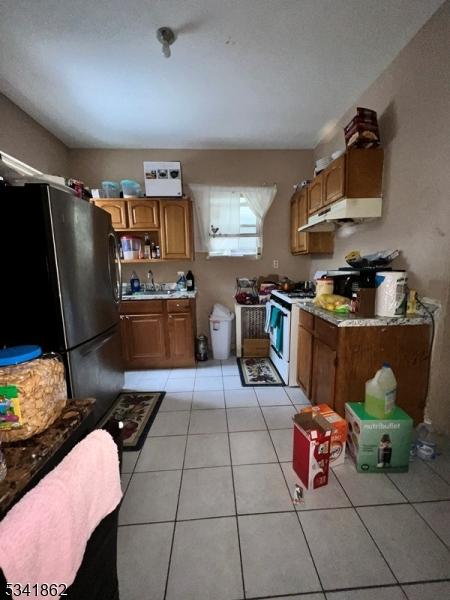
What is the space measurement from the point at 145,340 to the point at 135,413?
925mm

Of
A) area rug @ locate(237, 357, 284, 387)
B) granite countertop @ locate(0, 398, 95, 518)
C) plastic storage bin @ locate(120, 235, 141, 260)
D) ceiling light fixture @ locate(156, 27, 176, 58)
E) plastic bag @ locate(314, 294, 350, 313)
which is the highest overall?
ceiling light fixture @ locate(156, 27, 176, 58)

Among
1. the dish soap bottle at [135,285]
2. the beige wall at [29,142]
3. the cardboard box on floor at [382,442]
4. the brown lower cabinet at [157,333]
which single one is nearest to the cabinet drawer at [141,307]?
the brown lower cabinet at [157,333]

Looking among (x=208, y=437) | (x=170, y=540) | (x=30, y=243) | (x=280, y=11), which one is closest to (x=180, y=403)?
(x=208, y=437)

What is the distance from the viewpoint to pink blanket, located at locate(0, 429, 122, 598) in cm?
37

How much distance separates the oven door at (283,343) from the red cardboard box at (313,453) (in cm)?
104

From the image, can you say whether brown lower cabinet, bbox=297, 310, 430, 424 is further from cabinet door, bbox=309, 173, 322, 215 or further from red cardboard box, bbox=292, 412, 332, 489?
cabinet door, bbox=309, 173, 322, 215

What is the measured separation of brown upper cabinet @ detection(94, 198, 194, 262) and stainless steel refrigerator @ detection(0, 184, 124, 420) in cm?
125

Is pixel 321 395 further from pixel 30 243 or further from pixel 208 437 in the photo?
pixel 30 243

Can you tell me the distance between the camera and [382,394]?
1.41 m

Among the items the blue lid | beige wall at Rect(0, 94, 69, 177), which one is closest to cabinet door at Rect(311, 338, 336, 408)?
the blue lid

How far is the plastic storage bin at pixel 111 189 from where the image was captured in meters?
2.99

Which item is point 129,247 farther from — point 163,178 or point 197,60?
point 197,60

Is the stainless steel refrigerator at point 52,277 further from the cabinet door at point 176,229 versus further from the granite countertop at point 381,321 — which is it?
the granite countertop at point 381,321

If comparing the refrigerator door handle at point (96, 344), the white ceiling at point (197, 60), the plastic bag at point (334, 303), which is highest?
the white ceiling at point (197, 60)
